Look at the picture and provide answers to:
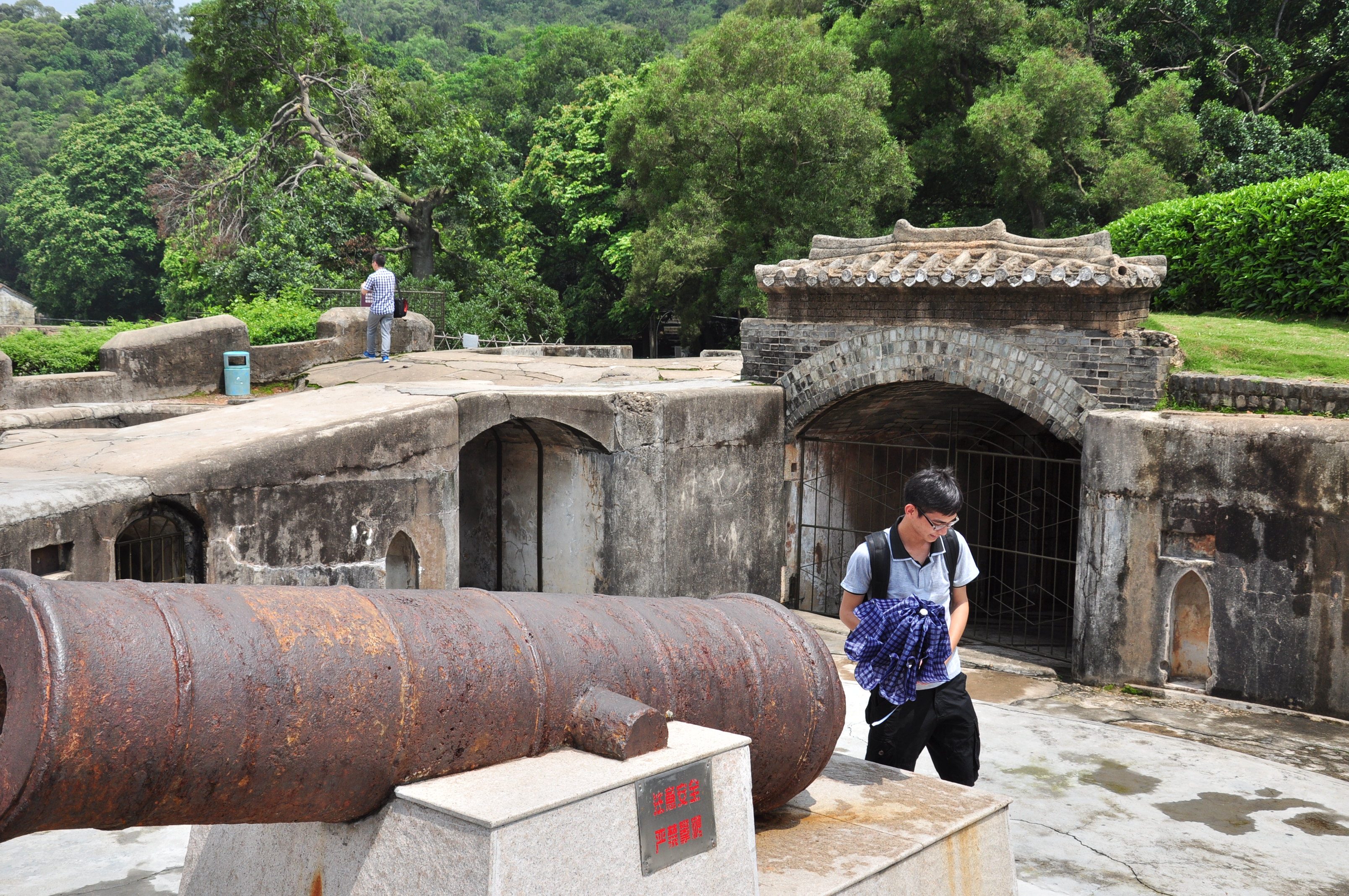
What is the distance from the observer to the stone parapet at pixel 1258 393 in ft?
28.6

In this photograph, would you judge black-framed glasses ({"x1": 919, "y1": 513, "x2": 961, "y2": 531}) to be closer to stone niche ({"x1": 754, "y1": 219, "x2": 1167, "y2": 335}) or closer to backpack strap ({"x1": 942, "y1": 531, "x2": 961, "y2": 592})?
backpack strap ({"x1": 942, "y1": 531, "x2": 961, "y2": 592})

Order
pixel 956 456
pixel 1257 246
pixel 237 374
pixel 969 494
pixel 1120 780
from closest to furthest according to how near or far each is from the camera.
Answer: pixel 1120 780
pixel 237 374
pixel 956 456
pixel 1257 246
pixel 969 494

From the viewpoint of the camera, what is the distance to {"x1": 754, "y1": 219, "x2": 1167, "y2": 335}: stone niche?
9.36 m

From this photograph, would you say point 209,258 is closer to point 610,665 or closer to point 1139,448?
point 1139,448

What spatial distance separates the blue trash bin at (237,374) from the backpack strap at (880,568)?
8216 mm

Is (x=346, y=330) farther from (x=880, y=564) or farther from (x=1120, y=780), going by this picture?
(x=880, y=564)

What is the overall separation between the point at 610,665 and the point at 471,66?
44877mm

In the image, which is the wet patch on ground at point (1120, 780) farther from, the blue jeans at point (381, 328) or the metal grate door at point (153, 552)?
the blue jeans at point (381, 328)

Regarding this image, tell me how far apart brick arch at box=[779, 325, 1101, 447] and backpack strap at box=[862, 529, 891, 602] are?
579cm

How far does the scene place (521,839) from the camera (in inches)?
107

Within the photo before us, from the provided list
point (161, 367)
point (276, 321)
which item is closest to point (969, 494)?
point (276, 321)

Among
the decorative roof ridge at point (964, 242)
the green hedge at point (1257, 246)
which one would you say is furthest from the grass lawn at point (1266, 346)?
the decorative roof ridge at point (964, 242)

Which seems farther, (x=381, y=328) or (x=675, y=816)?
(x=381, y=328)

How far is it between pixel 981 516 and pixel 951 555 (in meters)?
9.26
